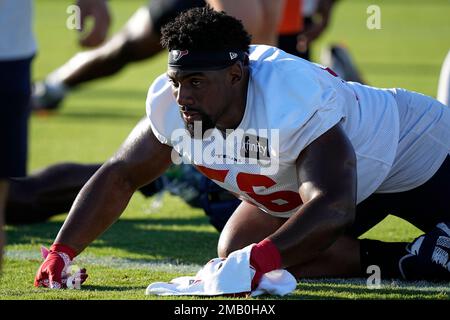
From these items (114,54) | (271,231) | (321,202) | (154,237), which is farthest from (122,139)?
(321,202)

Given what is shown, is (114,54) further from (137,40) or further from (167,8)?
(167,8)

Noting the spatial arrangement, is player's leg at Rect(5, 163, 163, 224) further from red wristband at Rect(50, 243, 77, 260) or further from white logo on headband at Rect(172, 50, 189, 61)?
white logo on headband at Rect(172, 50, 189, 61)

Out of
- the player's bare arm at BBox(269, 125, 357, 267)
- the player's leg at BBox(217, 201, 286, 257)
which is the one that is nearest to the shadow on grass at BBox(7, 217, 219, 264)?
the player's leg at BBox(217, 201, 286, 257)

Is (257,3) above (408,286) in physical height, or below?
above

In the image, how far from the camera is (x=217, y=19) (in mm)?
4250

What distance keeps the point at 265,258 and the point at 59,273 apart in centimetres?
95

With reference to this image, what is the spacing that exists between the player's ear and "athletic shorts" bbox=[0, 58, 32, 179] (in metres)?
0.90

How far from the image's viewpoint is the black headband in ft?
13.8

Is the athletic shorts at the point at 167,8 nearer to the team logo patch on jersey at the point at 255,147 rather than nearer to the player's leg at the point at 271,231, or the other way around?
the player's leg at the point at 271,231

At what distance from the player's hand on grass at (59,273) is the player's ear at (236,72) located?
3.30ft

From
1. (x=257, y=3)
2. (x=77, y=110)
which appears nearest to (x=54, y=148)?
(x=77, y=110)

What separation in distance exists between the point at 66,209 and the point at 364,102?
6.85 ft

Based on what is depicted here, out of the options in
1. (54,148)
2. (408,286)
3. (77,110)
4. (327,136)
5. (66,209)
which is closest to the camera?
(327,136)
